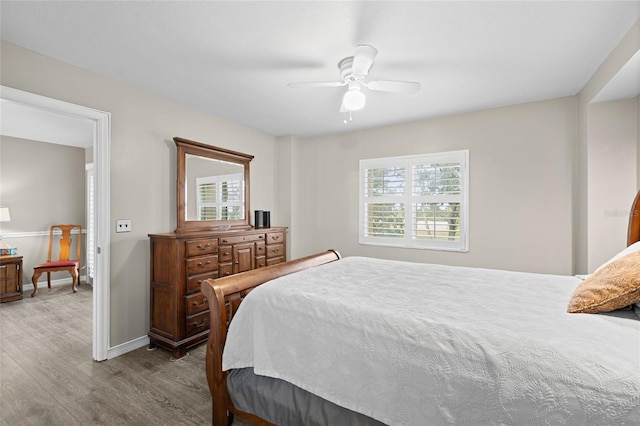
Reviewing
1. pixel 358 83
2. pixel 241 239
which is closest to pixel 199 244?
pixel 241 239

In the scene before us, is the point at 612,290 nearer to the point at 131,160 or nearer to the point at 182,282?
the point at 182,282

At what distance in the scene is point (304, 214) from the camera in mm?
4906

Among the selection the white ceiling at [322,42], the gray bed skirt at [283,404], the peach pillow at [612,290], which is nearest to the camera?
the peach pillow at [612,290]

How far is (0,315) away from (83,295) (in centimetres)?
94

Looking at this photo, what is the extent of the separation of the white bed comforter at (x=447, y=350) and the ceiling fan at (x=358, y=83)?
1400 millimetres

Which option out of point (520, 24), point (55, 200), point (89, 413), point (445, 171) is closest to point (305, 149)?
point (445, 171)

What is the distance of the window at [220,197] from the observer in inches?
140

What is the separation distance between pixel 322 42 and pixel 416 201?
253cm

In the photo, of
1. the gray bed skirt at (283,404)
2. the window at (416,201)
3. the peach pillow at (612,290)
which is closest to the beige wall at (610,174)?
the window at (416,201)

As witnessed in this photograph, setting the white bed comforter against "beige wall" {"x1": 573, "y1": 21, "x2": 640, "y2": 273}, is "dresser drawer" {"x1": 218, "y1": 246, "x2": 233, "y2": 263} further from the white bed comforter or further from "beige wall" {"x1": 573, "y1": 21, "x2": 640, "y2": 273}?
"beige wall" {"x1": 573, "y1": 21, "x2": 640, "y2": 273}

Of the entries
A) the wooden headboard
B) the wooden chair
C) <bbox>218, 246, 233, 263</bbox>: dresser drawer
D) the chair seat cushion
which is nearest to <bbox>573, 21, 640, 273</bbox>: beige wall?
the wooden headboard

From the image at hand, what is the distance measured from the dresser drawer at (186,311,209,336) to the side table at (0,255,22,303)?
3505 millimetres

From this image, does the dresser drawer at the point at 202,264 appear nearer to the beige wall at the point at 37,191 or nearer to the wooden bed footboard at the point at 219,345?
the wooden bed footboard at the point at 219,345

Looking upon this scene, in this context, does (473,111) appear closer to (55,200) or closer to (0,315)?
(0,315)
